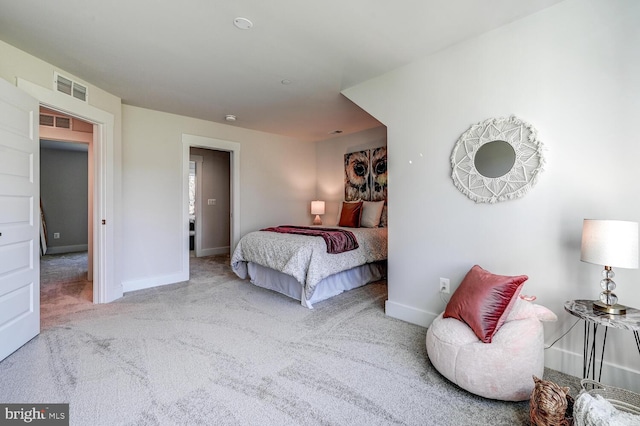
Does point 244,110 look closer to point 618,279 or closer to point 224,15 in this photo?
point 224,15

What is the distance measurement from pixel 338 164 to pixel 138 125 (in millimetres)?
3197

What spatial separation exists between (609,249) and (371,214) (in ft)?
10.00

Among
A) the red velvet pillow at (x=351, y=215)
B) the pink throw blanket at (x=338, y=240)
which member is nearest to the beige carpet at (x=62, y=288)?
the pink throw blanket at (x=338, y=240)

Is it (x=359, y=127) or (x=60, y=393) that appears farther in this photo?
(x=359, y=127)

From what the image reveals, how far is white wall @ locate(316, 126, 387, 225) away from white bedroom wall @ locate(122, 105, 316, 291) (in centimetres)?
123

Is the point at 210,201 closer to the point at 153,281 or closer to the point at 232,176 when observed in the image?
the point at 232,176

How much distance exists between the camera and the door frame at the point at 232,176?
4164mm

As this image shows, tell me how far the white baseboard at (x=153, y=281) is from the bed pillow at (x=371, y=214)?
2773 mm

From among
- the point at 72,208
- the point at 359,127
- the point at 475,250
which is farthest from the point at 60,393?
the point at 72,208

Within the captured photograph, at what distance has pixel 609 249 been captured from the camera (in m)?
1.50

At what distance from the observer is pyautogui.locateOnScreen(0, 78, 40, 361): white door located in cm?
208

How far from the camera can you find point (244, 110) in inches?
153

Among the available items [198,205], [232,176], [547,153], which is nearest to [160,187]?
[232,176]

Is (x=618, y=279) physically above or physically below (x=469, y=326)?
above
